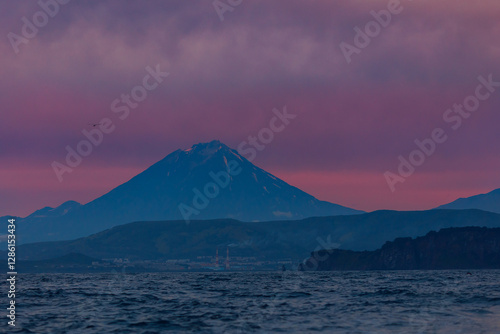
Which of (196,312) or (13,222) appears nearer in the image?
(13,222)

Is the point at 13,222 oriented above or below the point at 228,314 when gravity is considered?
above

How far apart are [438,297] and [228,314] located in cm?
3545

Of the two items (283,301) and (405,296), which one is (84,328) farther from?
(405,296)

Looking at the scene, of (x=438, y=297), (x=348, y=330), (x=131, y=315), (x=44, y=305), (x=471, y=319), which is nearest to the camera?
(x=348, y=330)

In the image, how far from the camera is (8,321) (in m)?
65.9

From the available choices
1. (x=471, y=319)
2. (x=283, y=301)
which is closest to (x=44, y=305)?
(x=283, y=301)

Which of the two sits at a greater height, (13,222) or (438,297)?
(13,222)

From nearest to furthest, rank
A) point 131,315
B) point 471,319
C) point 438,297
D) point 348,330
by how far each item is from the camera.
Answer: point 348,330 < point 471,319 < point 131,315 < point 438,297

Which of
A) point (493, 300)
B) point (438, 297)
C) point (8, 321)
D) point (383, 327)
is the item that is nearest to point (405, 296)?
point (438, 297)

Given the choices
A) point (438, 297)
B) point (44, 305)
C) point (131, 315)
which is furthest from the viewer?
point (438, 297)

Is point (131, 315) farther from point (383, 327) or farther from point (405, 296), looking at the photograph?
point (405, 296)

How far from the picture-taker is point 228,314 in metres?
73.4

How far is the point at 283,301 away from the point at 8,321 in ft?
121

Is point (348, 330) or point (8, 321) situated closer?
point (348, 330)
